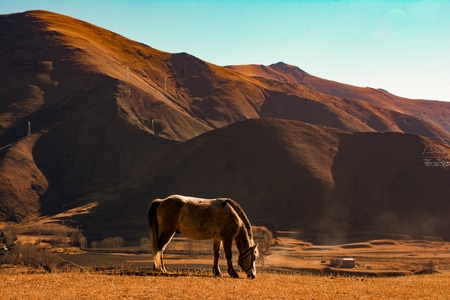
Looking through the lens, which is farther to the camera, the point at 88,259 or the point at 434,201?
the point at 434,201

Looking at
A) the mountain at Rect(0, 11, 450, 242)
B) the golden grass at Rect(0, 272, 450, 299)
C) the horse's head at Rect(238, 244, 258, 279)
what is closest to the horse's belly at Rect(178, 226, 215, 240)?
the horse's head at Rect(238, 244, 258, 279)

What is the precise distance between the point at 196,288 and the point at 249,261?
5237 mm

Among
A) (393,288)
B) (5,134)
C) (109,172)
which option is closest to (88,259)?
(393,288)

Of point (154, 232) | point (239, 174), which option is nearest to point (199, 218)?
point (154, 232)

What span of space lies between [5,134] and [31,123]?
9.93m

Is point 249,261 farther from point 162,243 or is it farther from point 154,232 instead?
point 154,232

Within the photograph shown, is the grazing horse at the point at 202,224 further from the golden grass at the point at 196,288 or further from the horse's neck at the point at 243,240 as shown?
the golden grass at the point at 196,288

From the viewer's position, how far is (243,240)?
927 inches

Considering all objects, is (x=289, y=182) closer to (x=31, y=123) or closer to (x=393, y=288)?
(x=31, y=123)

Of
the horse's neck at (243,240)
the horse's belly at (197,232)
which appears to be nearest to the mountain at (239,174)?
the horse's belly at (197,232)

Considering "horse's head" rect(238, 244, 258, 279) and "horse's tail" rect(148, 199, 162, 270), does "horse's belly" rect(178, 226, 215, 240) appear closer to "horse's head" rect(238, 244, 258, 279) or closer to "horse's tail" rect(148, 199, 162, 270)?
"horse's tail" rect(148, 199, 162, 270)

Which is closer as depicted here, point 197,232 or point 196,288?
point 196,288

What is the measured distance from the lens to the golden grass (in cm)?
1683

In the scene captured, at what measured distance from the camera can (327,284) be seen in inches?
804
